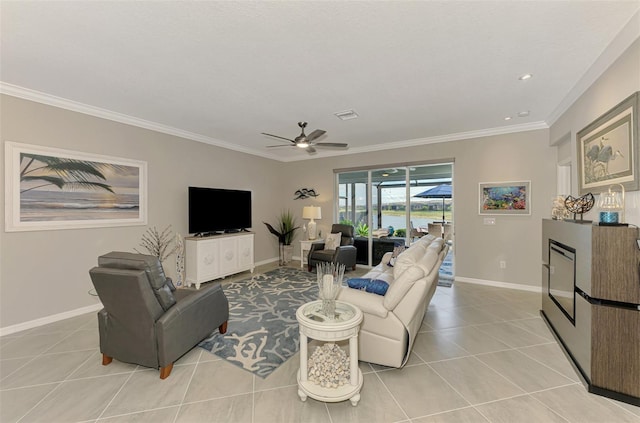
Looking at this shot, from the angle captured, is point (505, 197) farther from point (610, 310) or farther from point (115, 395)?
point (115, 395)

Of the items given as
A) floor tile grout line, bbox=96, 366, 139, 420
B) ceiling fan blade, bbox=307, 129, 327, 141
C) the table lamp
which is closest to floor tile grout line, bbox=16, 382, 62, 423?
floor tile grout line, bbox=96, 366, 139, 420

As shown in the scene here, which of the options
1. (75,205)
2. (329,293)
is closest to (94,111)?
(75,205)

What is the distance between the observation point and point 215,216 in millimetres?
5121

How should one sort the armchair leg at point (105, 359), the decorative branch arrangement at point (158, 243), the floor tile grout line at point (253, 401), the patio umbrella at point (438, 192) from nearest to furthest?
the floor tile grout line at point (253, 401), the armchair leg at point (105, 359), the decorative branch arrangement at point (158, 243), the patio umbrella at point (438, 192)

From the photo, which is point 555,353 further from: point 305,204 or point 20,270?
point 20,270

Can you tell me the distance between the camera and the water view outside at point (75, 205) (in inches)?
124

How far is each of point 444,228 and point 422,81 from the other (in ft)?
10.7

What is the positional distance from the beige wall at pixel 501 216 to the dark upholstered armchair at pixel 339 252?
1997 millimetres

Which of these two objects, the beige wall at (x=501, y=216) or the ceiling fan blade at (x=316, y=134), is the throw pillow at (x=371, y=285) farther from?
the beige wall at (x=501, y=216)

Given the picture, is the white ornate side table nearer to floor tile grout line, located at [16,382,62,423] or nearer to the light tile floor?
the light tile floor

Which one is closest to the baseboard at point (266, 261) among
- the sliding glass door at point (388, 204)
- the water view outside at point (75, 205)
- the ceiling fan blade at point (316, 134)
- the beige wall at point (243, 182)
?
the beige wall at point (243, 182)

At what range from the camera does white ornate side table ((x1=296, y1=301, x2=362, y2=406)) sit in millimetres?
1847

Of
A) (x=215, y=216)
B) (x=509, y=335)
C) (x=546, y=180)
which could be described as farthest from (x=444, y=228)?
(x=215, y=216)

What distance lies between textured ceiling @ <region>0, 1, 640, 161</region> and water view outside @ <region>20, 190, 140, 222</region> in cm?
117
